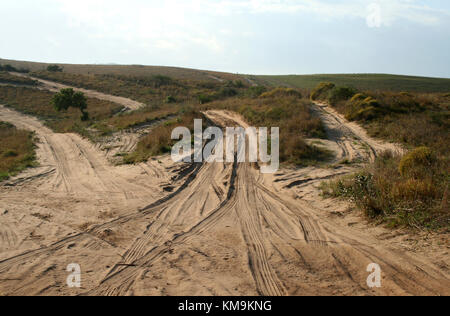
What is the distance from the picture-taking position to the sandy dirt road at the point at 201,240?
4.15 meters

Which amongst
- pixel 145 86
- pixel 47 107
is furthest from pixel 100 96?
pixel 145 86

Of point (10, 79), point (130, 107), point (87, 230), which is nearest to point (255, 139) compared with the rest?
point (87, 230)

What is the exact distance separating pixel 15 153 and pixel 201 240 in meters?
14.3

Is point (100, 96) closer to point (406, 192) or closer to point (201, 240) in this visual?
point (201, 240)

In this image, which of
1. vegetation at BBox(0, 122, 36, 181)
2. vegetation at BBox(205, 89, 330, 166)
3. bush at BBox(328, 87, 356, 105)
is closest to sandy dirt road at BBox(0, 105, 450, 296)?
vegetation at BBox(205, 89, 330, 166)

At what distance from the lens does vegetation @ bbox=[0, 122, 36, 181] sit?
1139 cm

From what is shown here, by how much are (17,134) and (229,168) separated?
18882 millimetres

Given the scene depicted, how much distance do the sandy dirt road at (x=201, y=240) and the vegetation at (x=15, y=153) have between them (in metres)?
1.95

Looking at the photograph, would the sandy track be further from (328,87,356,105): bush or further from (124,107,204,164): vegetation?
(328,87,356,105): bush

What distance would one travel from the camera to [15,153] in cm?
1520

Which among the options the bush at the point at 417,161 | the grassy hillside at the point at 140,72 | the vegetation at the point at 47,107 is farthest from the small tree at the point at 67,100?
the grassy hillside at the point at 140,72

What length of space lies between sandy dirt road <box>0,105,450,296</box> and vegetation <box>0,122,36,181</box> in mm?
1953

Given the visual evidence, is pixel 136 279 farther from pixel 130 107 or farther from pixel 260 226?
pixel 130 107

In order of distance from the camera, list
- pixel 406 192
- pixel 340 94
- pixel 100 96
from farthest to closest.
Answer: pixel 100 96
pixel 340 94
pixel 406 192
